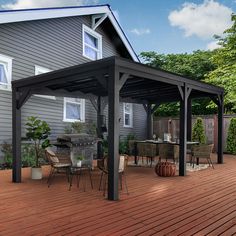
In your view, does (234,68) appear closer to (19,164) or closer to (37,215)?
(19,164)

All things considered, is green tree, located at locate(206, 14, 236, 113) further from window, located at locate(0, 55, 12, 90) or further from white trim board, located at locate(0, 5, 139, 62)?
window, located at locate(0, 55, 12, 90)

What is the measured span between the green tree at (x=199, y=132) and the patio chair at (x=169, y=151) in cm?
533

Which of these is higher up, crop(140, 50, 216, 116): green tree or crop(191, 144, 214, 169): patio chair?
crop(140, 50, 216, 116): green tree

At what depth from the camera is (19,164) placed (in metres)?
6.32

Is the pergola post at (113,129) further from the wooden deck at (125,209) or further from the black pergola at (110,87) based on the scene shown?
the wooden deck at (125,209)

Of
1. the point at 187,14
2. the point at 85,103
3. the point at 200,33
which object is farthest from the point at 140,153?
the point at 200,33

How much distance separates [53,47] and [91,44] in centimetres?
234

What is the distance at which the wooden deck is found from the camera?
3406mm

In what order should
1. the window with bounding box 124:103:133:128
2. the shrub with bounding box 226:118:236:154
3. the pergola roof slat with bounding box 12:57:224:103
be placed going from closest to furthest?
the pergola roof slat with bounding box 12:57:224:103, the shrub with bounding box 226:118:236:154, the window with bounding box 124:103:133:128

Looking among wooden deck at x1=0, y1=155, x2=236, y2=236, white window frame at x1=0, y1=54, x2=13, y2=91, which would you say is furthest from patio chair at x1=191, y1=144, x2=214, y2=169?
white window frame at x1=0, y1=54, x2=13, y2=91

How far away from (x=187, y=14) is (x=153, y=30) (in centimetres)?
314

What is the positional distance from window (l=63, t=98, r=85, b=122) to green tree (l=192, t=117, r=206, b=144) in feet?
17.6

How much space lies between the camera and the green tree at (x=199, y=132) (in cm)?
1323

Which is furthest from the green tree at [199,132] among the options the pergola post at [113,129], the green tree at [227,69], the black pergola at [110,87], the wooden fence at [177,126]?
the pergola post at [113,129]
